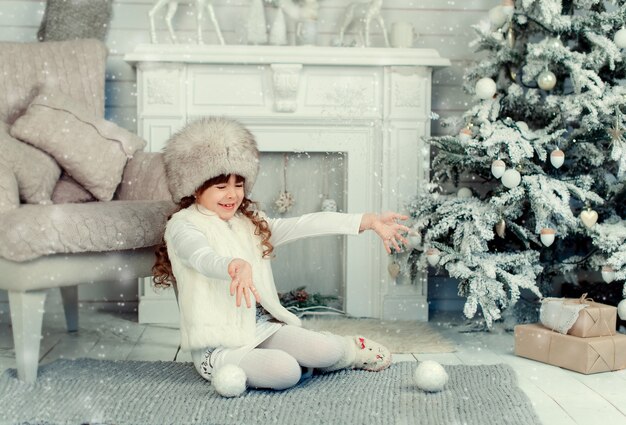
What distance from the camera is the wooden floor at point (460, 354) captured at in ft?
6.47

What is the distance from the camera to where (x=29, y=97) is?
2822 millimetres

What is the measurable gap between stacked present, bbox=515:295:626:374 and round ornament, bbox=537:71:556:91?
2.59 ft

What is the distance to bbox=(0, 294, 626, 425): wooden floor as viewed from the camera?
197 cm

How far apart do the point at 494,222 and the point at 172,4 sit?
1.62 m

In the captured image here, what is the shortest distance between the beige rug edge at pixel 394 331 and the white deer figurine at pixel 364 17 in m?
1.18

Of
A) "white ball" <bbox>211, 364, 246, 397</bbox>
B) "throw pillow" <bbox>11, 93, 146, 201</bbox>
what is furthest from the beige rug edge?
"throw pillow" <bbox>11, 93, 146, 201</bbox>

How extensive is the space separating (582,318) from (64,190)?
5.80 feet

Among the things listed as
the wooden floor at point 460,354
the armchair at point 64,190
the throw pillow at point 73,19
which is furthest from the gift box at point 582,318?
the throw pillow at point 73,19

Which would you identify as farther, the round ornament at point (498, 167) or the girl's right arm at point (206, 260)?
the round ornament at point (498, 167)

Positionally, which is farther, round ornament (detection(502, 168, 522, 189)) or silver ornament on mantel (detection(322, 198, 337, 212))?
silver ornament on mantel (detection(322, 198, 337, 212))

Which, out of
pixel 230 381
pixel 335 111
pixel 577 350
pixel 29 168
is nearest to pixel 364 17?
pixel 335 111

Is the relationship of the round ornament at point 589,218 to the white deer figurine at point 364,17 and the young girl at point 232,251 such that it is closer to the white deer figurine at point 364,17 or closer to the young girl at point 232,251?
the young girl at point 232,251

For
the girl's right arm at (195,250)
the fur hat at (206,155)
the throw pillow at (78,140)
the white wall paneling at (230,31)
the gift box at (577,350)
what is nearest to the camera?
the girl's right arm at (195,250)

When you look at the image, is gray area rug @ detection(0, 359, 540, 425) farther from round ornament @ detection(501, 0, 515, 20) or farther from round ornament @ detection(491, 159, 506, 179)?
round ornament @ detection(501, 0, 515, 20)
